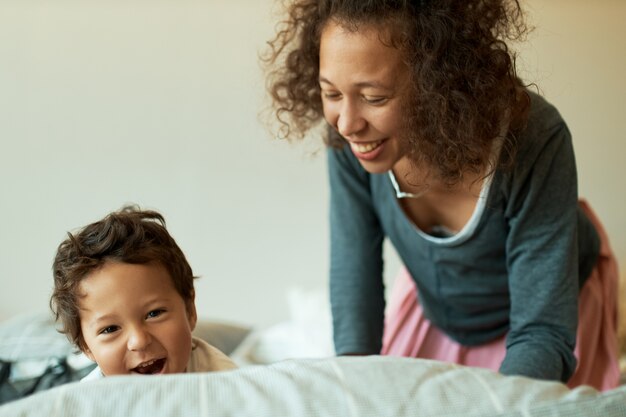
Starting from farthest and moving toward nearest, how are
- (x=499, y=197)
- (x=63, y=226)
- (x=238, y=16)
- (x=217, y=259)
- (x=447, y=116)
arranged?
(x=238, y=16), (x=217, y=259), (x=63, y=226), (x=499, y=197), (x=447, y=116)

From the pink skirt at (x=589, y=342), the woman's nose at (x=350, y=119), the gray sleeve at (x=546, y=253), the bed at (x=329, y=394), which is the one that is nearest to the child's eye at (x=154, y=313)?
the bed at (x=329, y=394)

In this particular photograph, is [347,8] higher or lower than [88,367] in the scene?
higher

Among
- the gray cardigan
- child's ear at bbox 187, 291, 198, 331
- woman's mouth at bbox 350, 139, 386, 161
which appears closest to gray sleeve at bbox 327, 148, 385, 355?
the gray cardigan

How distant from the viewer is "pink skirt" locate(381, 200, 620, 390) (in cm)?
151

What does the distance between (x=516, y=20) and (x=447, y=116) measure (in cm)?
16

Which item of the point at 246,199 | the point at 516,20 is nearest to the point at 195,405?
the point at 516,20

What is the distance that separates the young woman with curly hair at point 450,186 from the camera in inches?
46.0

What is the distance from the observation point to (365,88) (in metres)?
1.17

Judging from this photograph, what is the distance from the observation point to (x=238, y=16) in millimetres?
1991

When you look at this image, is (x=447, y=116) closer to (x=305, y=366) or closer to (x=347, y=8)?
(x=347, y=8)

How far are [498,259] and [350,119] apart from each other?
1.21 feet

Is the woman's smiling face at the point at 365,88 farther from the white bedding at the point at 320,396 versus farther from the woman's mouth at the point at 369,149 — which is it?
the white bedding at the point at 320,396

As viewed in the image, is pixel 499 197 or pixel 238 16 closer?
pixel 499 197

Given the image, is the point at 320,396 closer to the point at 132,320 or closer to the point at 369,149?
the point at 132,320
